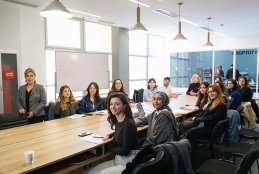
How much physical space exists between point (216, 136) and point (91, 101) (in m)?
2.25

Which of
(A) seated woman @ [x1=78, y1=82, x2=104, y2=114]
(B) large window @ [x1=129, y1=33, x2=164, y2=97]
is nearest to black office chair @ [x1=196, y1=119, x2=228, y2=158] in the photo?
(A) seated woman @ [x1=78, y1=82, x2=104, y2=114]

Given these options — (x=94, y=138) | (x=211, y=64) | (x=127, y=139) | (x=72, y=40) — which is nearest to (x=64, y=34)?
(x=72, y=40)

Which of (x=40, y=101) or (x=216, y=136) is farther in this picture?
(x=40, y=101)

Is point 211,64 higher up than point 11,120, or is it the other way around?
point 211,64

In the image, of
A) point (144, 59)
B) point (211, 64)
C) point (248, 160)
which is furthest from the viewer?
point (211, 64)

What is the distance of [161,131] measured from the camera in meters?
2.40

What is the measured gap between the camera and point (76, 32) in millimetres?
6488

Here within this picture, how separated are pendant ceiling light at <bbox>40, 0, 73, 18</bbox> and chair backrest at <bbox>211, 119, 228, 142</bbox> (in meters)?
2.24

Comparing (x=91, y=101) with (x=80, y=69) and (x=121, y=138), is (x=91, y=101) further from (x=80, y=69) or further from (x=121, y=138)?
(x=80, y=69)

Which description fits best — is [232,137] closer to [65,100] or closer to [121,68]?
[65,100]

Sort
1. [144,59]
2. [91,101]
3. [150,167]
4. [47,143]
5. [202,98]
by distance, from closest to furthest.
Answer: [150,167] < [47,143] < [91,101] < [202,98] < [144,59]

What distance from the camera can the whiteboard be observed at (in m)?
5.96

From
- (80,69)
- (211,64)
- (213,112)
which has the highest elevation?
(211,64)

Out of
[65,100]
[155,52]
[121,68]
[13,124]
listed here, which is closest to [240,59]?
[155,52]
